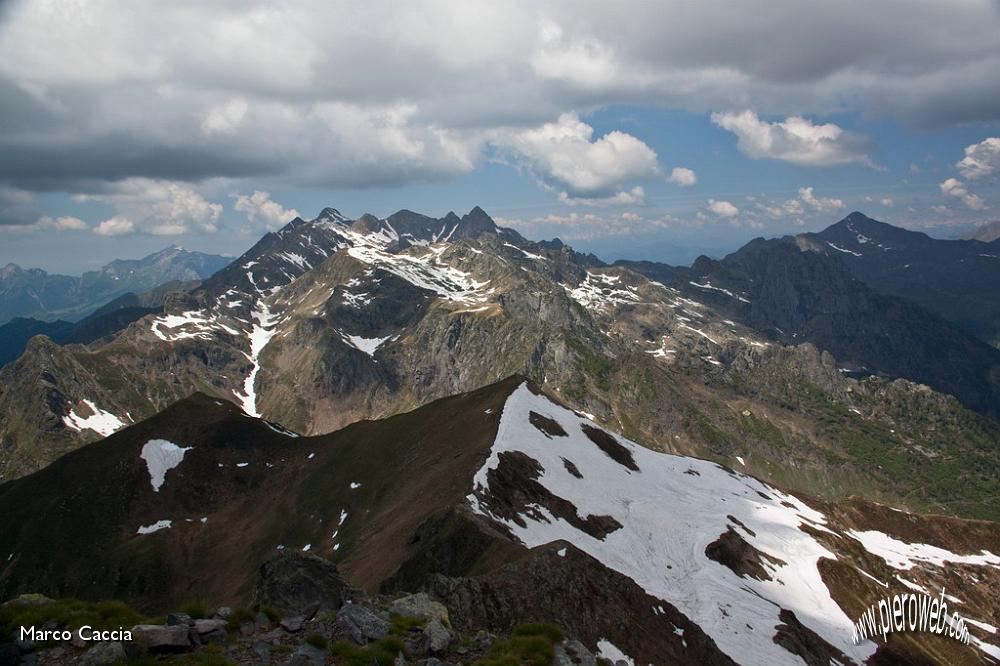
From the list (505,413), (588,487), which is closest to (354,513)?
(505,413)

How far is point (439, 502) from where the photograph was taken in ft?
263

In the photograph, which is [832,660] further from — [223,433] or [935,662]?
[223,433]

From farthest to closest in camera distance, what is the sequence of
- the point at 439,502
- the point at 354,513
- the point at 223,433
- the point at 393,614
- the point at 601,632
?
1. the point at 223,433
2. the point at 354,513
3. the point at 439,502
4. the point at 601,632
5. the point at 393,614

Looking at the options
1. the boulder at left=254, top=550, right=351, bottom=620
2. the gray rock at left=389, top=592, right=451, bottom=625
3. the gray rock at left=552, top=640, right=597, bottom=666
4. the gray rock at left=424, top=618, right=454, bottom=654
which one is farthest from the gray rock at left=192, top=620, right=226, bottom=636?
the gray rock at left=552, top=640, right=597, bottom=666

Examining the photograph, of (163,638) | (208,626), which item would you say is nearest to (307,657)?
(208,626)

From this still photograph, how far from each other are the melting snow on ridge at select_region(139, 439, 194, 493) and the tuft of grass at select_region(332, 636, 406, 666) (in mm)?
145295

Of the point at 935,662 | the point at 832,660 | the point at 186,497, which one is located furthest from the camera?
the point at 186,497

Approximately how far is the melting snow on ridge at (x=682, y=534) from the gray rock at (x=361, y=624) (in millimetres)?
47745

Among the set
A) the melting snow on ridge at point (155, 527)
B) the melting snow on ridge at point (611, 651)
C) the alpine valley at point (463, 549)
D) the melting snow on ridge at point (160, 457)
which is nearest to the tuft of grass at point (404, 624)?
the alpine valley at point (463, 549)

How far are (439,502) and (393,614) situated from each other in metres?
54.7

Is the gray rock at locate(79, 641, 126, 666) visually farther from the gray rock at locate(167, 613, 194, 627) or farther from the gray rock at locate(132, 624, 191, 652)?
the gray rock at locate(167, 613, 194, 627)

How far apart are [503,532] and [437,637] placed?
4789cm

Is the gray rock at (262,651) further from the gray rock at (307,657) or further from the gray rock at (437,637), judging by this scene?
the gray rock at (437,637)

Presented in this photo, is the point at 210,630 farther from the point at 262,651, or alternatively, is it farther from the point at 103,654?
the point at 103,654
